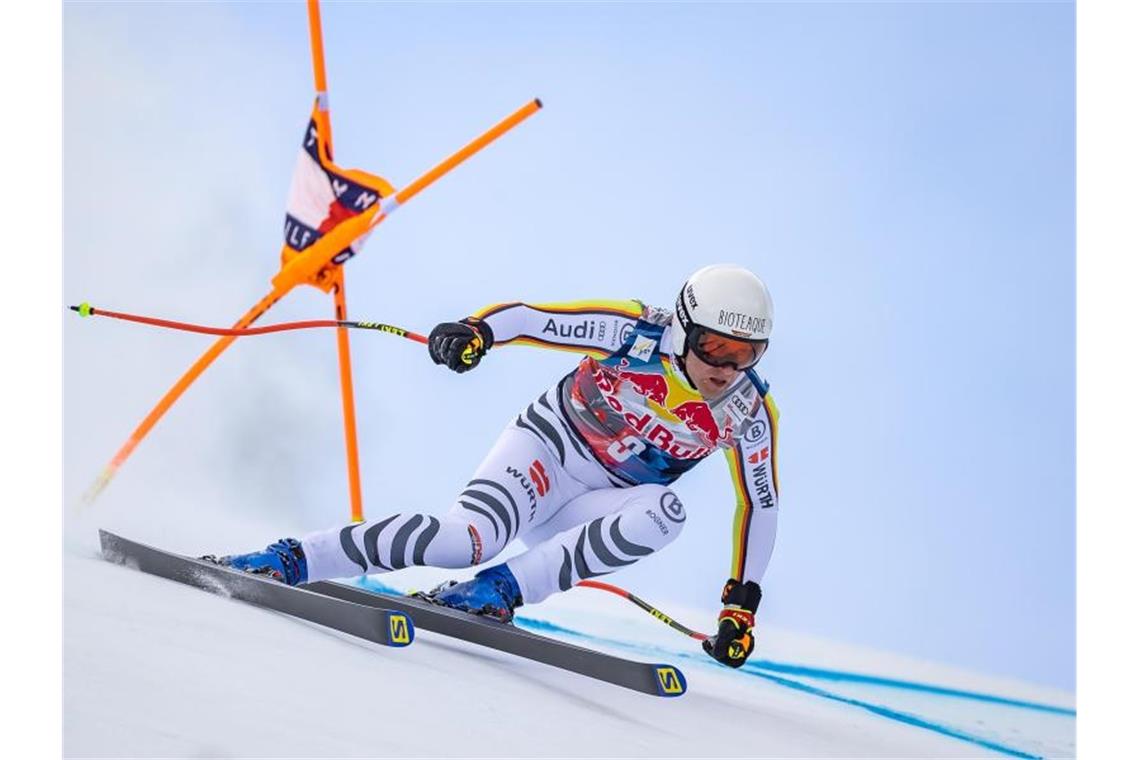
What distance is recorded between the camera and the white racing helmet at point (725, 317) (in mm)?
3025

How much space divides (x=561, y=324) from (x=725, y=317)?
359mm

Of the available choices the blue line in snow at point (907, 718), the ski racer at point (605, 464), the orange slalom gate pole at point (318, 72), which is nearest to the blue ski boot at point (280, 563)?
the ski racer at point (605, 464)

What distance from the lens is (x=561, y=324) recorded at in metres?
3.13

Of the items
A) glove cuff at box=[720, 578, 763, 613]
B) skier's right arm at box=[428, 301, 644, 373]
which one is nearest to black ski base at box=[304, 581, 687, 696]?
glove cuff at box=[720, 578, 763, 613]

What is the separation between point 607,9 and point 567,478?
6.31 ft

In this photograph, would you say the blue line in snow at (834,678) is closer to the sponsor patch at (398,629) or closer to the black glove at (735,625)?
the black glove at (735,625)

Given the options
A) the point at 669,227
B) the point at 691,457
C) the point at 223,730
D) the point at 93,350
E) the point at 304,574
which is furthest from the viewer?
the point at 669,227

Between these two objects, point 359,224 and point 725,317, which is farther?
point 359,224

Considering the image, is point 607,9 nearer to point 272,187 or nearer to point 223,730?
point 272,187

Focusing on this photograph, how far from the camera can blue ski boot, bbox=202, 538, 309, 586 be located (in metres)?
3.04

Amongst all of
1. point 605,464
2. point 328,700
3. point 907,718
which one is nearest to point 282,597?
point 328,700

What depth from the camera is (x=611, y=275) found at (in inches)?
170

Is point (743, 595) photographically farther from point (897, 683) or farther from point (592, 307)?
point (897, 683)

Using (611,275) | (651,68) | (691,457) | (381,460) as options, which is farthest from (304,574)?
(651,68)
